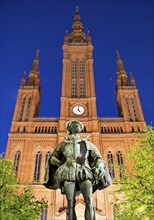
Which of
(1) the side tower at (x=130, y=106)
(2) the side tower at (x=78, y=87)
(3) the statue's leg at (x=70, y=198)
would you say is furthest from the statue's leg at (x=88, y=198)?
(1) the side tower at (x=130, y=106)

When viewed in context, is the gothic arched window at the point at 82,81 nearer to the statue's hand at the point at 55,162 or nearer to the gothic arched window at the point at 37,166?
the gothic arched window at the point at 37,166

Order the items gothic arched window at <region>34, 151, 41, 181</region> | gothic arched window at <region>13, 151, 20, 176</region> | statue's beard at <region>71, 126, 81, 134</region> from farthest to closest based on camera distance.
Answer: gothic arched window at <region>13, 151, 20, 176</region>
gothic arched window at <region>34, 151, 41, 181</region>
statue's beard at <region>71, 126, 81, 134</region>

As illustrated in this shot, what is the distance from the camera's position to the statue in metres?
4.14

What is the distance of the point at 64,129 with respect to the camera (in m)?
30.4

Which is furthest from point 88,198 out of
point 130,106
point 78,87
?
point 78,87

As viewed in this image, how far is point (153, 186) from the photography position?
12164mm

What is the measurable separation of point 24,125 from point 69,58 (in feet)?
51.0

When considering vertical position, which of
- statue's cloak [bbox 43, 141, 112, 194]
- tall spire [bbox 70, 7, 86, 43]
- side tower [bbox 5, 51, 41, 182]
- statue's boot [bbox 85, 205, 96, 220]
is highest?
tall spire [bbox 70, 7, 86, 43]

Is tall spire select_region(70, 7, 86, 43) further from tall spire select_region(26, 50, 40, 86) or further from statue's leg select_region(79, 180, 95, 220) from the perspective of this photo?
statue's leg select_region(79, 180, 95, 220)

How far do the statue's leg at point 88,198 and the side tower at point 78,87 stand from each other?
26.1 meters

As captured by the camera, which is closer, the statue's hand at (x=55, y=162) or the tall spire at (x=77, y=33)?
the statue's hand at (x=55, y=162)

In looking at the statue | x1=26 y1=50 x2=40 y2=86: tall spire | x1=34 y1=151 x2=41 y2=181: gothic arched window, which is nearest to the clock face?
x1=34 y1=151 x2=41 y2=181: gothic arched window

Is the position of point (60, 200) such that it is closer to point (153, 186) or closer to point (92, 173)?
point (153, 186)

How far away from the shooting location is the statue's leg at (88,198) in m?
4.02
